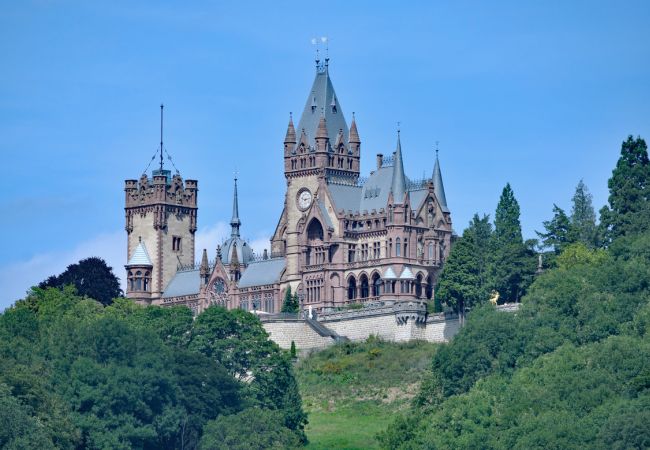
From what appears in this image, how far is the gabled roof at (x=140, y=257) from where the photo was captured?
180375mm

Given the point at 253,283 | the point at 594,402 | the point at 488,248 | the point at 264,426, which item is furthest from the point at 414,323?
the point at 594,402

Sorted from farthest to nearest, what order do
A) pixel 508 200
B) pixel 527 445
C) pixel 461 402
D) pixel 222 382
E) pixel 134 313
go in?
1. pixel 508 200
2. pixel 134 313
3. pixel 222 382
4. pixel 461 402
5. pixel 527 445

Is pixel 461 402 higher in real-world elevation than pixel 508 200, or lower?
lower

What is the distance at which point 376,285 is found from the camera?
164 meters

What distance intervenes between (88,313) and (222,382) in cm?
1968

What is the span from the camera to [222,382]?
5261 inches

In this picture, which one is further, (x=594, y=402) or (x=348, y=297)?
(x=348, y=297)

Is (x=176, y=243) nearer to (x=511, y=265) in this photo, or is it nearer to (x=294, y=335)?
(x=294, y=335)

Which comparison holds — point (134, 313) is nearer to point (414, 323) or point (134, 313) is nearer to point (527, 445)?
point (414, 323)

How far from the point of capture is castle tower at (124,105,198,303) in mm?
180625

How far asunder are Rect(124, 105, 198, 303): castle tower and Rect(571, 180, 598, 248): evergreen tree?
31769 mm

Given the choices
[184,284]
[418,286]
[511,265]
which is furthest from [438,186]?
[184,284]

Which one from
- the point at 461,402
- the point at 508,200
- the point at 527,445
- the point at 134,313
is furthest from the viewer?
the point at 508,200

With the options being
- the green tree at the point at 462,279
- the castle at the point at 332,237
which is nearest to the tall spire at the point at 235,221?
the castle at the point at 332,237
